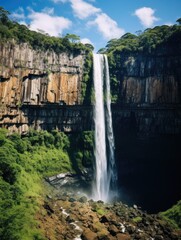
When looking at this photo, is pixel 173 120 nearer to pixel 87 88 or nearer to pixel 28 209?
pixel 87 88

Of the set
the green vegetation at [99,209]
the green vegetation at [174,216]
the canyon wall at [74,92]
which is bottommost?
the green vegetation at [174,216]

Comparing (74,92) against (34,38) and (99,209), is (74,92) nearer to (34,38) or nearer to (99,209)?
(34,38)

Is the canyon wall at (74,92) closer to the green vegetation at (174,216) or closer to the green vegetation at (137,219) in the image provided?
the green vegetation at (174,216)

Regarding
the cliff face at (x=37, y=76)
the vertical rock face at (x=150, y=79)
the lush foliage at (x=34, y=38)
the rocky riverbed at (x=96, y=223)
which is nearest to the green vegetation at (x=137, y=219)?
the rocky riverbed at (x=96, y=223)

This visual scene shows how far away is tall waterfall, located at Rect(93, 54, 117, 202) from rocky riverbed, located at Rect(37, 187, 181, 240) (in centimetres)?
926

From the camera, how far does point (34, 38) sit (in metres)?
33.2

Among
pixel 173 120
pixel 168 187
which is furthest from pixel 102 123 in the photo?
pixel 168 187

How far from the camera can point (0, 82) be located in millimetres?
29406

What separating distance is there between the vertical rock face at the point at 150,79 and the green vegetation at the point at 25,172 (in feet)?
40.0

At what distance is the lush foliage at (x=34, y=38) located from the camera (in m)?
30.4

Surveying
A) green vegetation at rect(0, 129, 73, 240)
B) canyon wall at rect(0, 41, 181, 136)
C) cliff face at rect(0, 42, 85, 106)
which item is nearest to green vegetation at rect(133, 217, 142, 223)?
green vegetation at rect(0, 129, 73, 240)

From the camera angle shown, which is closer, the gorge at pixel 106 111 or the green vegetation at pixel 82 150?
the gorge at pixel 106 111

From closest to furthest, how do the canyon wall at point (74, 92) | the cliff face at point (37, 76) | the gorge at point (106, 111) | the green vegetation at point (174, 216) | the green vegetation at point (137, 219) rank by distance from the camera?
the green vegetation at point (137, 219)
the green vegetation at point (174, 216)
the cliff face at point (37, 76)
the canyon wall at point (74, 92)
the gorge at point (106, 111)

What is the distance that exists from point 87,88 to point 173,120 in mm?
13260
